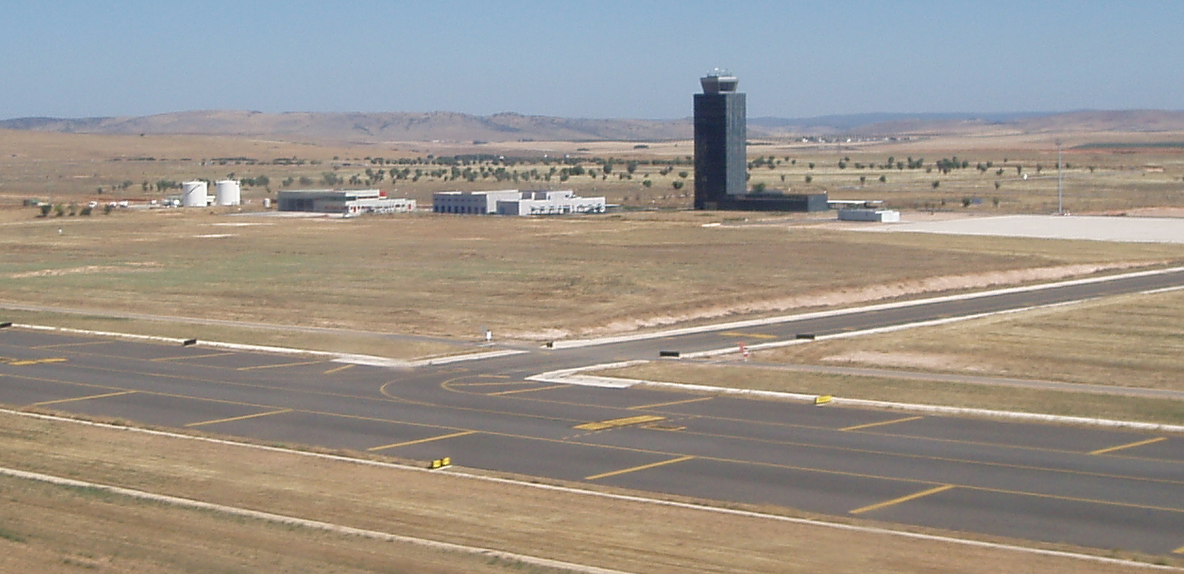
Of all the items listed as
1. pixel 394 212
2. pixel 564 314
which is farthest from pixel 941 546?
pixel 394 212

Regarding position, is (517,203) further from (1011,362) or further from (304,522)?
(304,522)

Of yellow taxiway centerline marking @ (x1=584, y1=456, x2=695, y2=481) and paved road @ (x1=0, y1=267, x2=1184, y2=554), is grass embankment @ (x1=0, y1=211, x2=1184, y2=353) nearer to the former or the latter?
paved road @ (x1=0, y1=267, x2=1184, y2=554)

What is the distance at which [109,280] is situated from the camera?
75938mm

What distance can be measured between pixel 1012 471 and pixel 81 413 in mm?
23469

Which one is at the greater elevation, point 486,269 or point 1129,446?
point 486,269

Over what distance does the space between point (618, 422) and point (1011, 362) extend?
15776 millimetres

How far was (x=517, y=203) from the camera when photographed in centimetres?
13425

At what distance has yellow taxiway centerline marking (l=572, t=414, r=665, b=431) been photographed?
116 ft

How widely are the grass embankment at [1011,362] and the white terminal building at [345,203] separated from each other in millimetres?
91119

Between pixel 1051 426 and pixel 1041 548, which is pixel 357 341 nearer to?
pixel 1051 426

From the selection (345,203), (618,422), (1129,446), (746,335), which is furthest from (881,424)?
(345,203)

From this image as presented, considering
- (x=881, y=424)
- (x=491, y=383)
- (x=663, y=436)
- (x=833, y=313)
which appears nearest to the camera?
(x=663, y=436)

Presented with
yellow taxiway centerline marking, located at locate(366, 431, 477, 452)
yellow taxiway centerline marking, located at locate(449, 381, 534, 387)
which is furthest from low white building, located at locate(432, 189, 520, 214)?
yellow taxiway centerline marking, located at locate(366, 431, 477, 452)

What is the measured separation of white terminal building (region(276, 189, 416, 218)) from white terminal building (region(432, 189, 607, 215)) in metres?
4.71
